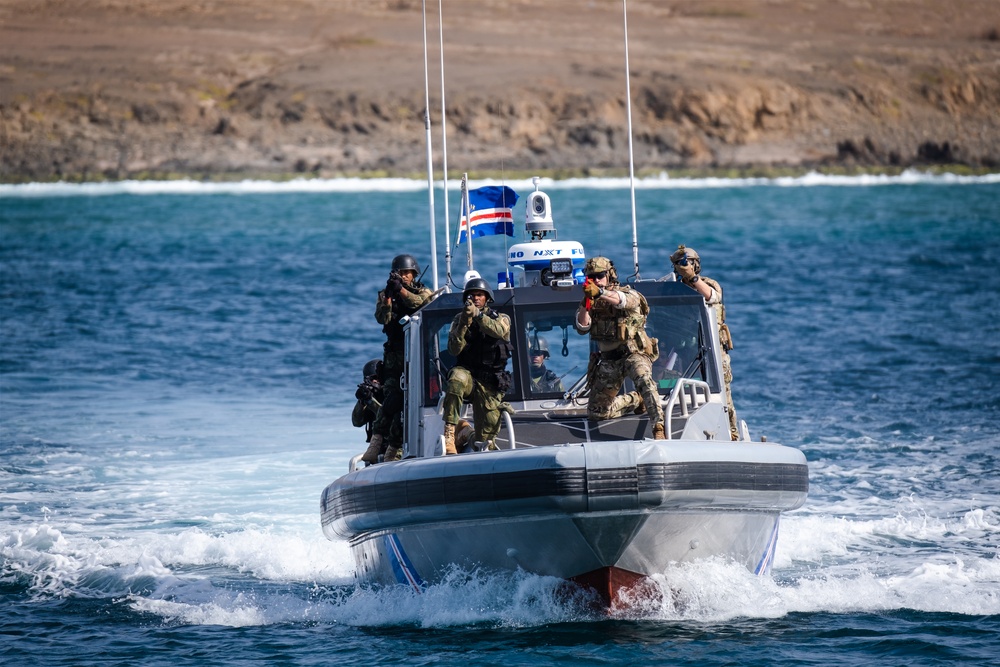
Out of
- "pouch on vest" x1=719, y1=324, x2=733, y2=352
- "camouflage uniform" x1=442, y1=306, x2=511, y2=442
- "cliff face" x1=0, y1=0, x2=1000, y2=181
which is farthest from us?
"cliff face" x1=0, y1=0, x2=1000, y2=181

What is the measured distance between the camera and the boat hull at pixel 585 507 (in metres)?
9.27

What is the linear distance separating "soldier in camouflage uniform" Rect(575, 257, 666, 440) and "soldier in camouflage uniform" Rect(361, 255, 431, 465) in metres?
2.04

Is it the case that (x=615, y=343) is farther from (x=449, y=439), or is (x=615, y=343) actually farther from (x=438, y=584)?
(x=438, y=584)

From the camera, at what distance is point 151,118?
122 meters

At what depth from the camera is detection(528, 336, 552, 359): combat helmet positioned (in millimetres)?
10930

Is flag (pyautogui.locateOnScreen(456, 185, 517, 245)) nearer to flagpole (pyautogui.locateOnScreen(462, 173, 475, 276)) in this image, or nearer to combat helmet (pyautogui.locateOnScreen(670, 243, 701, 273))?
flagpole (pyautogui.locateOnScreen(462, 173, 475, 276))

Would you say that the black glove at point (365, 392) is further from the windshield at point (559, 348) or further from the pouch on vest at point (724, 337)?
the pouch on vest at point (724, 337)

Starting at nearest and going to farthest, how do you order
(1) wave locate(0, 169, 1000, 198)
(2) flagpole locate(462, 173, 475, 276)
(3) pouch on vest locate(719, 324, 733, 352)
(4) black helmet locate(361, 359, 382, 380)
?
(3) pouch on vest locate(719, 324, 733, 352), (2) flagpole locate(462, 173, 475, 276), (4) black helmet locate(361, 359, 382, 380), (1) wave locate(0, 169, 1000, 198)

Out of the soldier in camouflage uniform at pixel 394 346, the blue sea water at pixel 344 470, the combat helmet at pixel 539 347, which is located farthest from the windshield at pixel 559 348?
the blue sea water at pixel 344 470

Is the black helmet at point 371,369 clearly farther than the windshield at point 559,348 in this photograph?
Yes

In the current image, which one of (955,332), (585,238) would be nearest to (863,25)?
(585,238)

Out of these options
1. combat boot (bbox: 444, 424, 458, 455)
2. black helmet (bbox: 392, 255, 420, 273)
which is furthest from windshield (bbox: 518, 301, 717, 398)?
black helmet (bbox: 392, 255, 420, 273)

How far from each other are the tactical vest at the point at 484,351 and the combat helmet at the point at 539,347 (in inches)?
23.8

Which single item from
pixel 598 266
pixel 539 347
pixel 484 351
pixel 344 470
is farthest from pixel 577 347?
pixel 344 470
